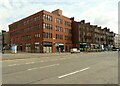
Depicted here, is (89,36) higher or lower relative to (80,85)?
higher

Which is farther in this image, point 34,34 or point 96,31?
point 96,31

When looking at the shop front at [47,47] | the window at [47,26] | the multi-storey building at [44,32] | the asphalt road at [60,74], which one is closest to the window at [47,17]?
the multi-storey building at [44,32]

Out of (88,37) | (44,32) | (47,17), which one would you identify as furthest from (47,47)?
(88,37)

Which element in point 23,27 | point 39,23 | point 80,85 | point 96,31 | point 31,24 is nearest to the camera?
point 80,85

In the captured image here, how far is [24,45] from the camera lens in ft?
259

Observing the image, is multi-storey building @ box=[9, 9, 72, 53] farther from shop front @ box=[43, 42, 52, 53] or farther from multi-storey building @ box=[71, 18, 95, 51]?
multi-storey building @ box=[71, 18, 95, 51]

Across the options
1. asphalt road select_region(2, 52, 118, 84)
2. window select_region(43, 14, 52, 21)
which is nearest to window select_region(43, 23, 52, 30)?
window select_region(43, 14, 52, 21)

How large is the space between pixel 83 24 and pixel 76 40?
33.3ft

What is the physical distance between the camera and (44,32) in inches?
2623

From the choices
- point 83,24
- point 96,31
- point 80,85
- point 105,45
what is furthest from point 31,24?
point 80,85

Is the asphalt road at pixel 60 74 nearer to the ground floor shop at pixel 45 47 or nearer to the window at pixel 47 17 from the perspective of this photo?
the ground floor shop at pixel 45 47

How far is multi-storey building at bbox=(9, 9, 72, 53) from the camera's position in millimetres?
66831

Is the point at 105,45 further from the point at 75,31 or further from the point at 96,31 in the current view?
the point at 75,31

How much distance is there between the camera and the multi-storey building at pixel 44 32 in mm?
66831
